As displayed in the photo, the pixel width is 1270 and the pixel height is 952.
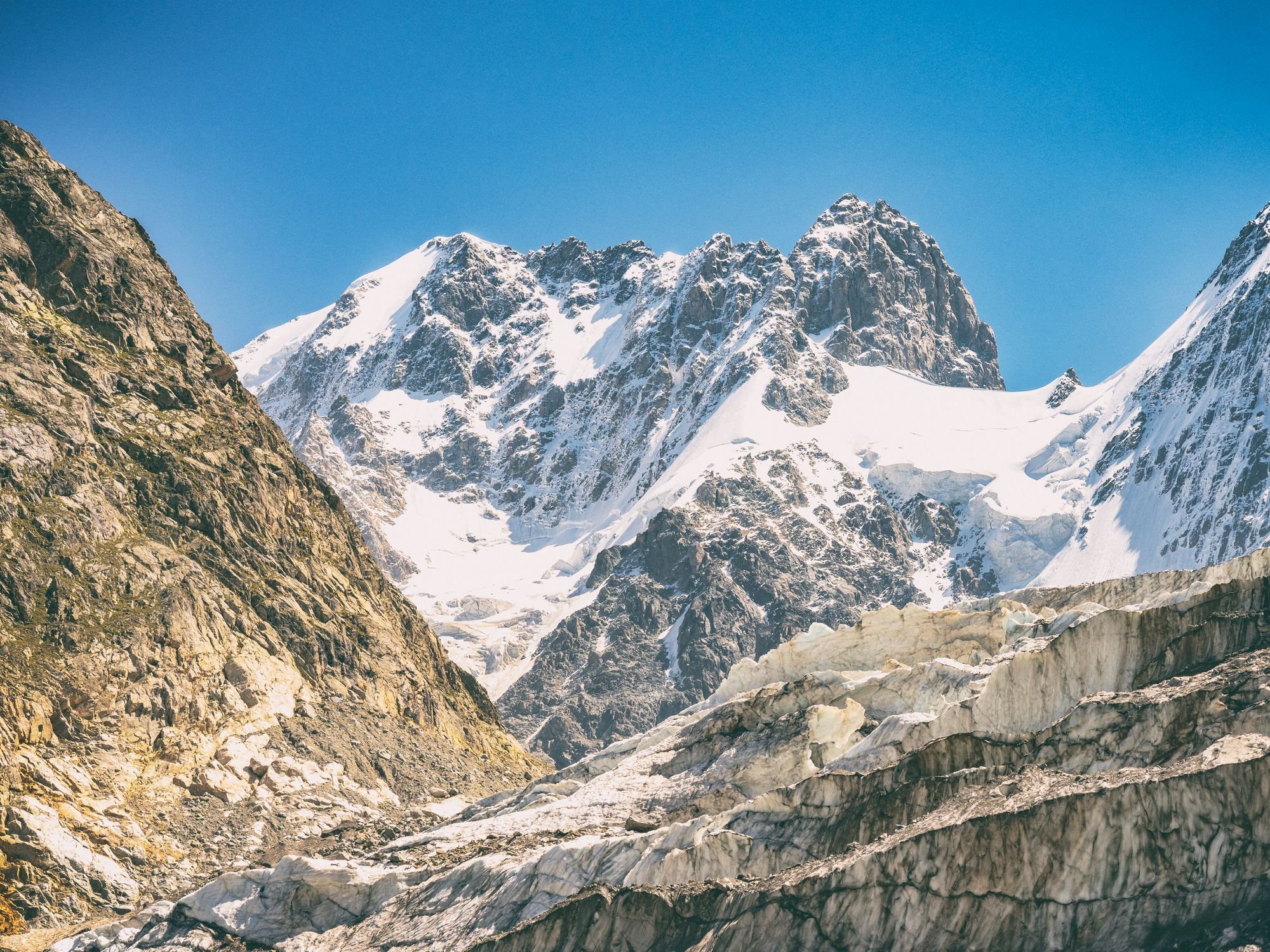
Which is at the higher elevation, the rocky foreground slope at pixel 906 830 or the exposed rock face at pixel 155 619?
the exposed rock face at pixel 155 619

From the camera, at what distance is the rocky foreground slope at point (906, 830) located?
37.2 metres

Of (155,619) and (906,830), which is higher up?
(155,619)

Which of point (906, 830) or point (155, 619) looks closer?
point (906, 830)

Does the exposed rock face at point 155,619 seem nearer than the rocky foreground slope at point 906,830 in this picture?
No

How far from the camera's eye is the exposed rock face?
9219cm

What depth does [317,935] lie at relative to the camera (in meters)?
60.2

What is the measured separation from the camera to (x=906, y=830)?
4225 centimetres

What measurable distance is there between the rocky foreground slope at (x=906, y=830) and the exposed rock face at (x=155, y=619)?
22.6 meters

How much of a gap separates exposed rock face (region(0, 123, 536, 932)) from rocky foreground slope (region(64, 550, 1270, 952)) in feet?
74.1

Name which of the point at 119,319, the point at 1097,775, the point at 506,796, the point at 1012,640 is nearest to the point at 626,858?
the point at 1097,775

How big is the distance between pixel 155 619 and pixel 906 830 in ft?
253

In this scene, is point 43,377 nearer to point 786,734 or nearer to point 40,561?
point 40,561

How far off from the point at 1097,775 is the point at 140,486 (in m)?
93.1

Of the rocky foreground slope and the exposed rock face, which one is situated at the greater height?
the exposed rock face
